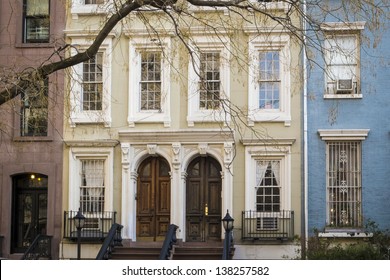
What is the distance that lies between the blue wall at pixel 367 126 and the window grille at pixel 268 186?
741mm

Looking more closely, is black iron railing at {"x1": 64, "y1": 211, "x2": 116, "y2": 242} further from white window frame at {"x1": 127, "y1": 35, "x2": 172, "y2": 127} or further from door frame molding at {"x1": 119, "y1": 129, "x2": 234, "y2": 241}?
white window frame at {"x1": 127, "y1": 35, "x2": 172, "y2": 127}

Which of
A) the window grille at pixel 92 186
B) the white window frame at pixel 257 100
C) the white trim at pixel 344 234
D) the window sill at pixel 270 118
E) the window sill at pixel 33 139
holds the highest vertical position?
the white window frame at pixel 257 100

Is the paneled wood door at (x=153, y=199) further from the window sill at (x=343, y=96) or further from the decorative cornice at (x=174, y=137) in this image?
the window sill at (x=343, y=96)

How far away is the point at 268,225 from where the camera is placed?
1911 cm

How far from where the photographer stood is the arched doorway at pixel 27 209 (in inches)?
767

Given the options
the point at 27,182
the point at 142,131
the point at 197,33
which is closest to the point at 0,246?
the point at 27,182

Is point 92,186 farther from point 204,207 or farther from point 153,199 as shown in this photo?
point 204,207

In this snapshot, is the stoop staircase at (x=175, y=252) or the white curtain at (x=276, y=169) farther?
the white curtain at (x=276, y=169)

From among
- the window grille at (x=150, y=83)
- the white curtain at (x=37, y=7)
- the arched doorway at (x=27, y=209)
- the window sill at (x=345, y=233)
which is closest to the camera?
the window sill at (x=345, y=233)

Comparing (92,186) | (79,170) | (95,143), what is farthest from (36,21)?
(92,186)

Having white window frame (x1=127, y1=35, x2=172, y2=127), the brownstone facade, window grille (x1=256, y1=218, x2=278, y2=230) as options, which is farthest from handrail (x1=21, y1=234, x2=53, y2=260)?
window grille (x1=256, y1=218, x2=278, y2=230)

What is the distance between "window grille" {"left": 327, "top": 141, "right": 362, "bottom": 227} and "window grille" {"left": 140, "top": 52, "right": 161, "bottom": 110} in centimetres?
404

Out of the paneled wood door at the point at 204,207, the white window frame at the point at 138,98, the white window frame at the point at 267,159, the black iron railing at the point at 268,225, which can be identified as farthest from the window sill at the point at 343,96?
the white window frame at the point at 138,98
